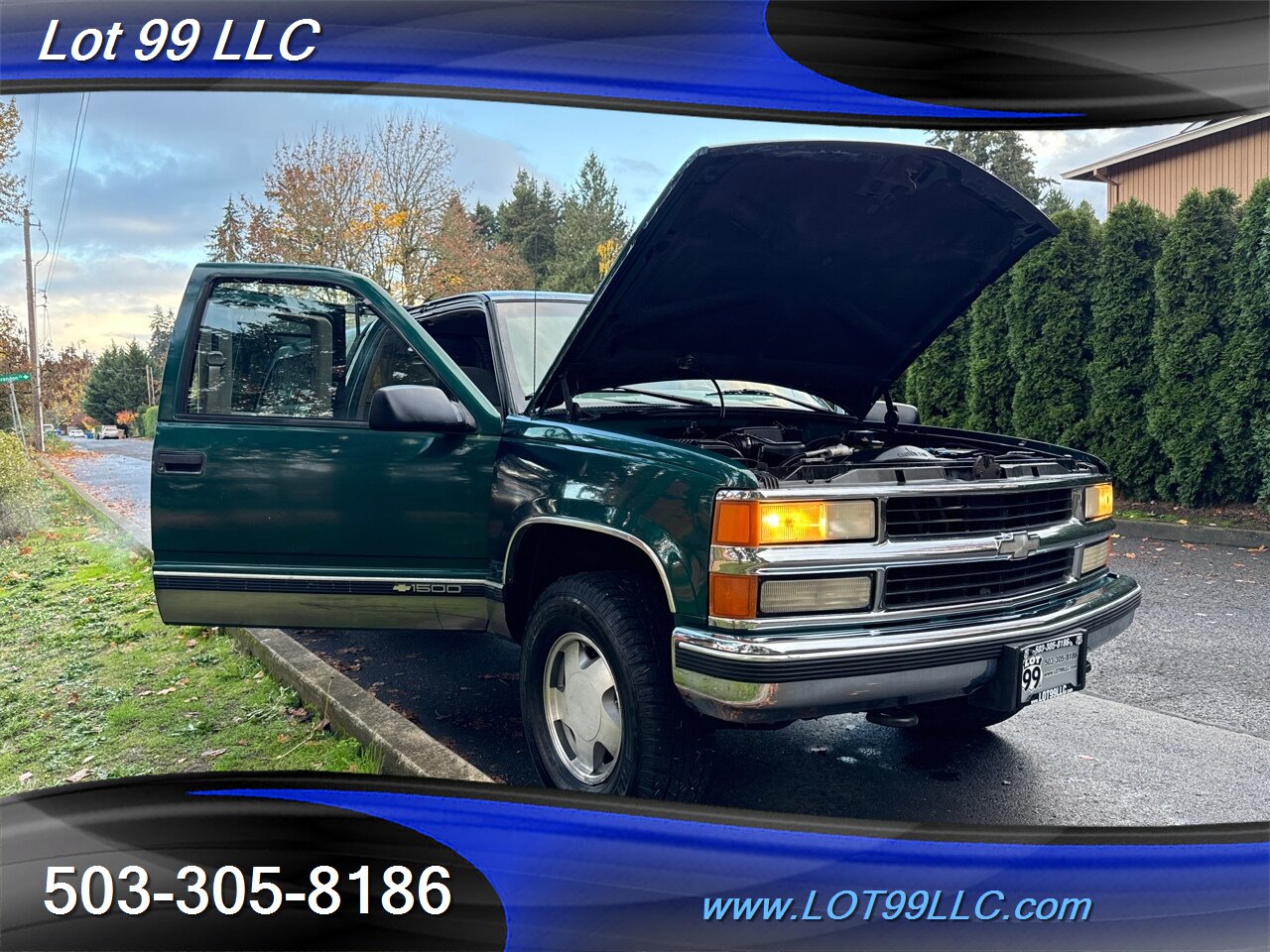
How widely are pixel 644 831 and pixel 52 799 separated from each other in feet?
6.35

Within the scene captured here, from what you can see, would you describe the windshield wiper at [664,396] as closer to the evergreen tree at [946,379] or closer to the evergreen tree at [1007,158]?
the evergreen tree at [946,379]

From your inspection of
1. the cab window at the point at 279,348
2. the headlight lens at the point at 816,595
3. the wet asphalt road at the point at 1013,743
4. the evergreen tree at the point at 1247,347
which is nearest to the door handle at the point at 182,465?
the cab window at the point at 279,348

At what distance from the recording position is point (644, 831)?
251 cm

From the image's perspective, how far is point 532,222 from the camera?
4828 millimetres

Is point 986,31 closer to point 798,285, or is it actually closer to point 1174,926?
point 798,285

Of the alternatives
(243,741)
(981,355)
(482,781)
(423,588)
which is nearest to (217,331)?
(423,588)

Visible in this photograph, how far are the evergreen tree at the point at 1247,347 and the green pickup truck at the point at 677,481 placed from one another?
592cm

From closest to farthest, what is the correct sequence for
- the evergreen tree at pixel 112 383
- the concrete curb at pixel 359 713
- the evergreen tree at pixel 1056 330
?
the concrete curb at pixel 359 713 → the evergreen tree at pixel 112 383 → the evergreen tree at pixel 1056 330

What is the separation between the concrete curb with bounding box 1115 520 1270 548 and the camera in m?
7.73

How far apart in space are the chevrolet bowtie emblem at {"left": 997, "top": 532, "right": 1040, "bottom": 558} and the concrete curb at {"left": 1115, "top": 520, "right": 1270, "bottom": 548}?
6317 millimetres

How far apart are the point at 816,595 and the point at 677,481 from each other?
0.50 m

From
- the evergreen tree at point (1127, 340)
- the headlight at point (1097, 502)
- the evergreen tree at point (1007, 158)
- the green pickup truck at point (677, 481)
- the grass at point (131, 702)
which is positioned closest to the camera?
the green pickup truck at point (677, 481)

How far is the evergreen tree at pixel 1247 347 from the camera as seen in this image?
809cm

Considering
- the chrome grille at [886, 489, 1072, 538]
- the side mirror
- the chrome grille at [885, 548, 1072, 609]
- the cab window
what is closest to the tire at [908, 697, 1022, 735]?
the chrome grille at [885, 548, 1072, 609]
